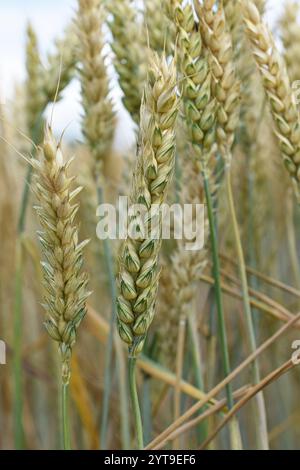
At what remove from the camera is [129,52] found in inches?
32.3

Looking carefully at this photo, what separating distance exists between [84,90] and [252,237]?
41 centimetres

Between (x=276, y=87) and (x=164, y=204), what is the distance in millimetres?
209

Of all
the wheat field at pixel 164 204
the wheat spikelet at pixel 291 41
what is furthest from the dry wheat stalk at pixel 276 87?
the wheat spikelet at pixel 291 41

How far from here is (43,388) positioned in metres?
1.44

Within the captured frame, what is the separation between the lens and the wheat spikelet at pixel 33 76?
97 cm

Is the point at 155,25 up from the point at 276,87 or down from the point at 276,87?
up

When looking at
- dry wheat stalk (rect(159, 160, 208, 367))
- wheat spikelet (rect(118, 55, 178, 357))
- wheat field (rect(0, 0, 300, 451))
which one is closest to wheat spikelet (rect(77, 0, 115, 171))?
wheat field (rect(0, 0, 300, 451))

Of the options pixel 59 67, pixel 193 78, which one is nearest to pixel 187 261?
pixel 193 78

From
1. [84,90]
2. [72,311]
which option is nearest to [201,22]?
[84,90]

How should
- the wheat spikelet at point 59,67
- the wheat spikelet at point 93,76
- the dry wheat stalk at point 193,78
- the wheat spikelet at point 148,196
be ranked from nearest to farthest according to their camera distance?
the wheat spikelet at point 148,196 < the dry wheat stalk at point 193,78 < the wheat spikelet at point 93,76 < the wheat spikelet at point 59,67

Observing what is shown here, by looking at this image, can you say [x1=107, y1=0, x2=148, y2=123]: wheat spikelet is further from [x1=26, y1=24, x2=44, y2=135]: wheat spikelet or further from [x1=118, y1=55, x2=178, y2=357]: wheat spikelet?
[x1=118, y1=55, x2=178, y2=357]: wheat spikelet

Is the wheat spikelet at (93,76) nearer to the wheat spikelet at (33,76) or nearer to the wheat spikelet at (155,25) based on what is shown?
the wheat spikelet at (155,25)

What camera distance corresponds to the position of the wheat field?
0.52m

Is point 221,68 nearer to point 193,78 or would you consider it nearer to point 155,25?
point 193,78
